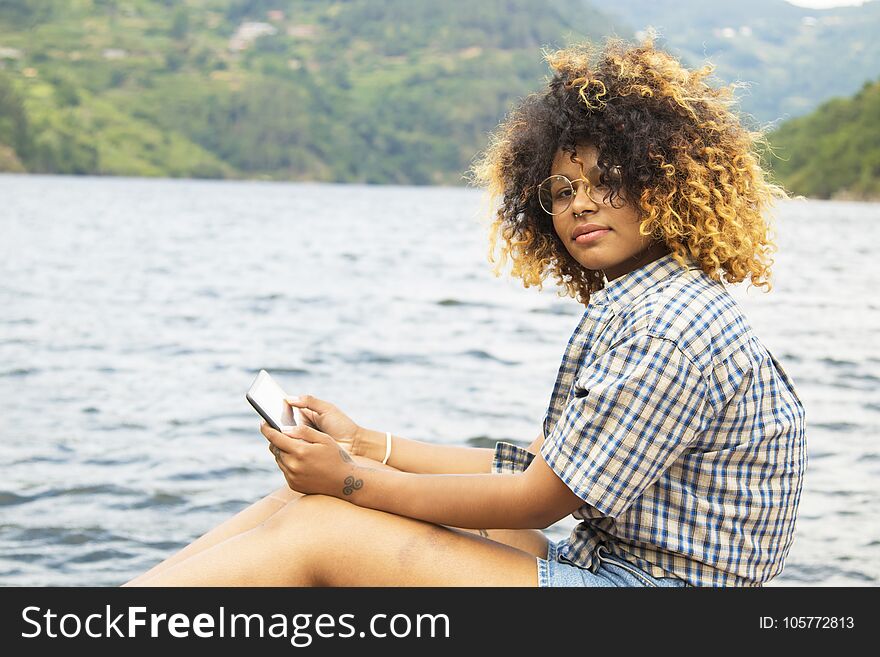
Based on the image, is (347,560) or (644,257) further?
(644,257)

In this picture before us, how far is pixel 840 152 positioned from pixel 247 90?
85.5 metres

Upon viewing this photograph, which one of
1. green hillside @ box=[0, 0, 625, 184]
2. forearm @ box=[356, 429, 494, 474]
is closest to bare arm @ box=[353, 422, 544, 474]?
forearm @ box=[356, 429, 494, 474]

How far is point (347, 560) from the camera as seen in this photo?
3021mm

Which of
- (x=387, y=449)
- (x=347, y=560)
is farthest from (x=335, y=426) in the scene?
(x=347, y=560)

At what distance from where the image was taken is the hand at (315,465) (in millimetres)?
3131

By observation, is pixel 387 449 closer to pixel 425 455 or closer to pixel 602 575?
pixel 425 455

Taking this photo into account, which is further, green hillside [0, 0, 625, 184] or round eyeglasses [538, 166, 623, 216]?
green hillside [0, 0, 625, 184]

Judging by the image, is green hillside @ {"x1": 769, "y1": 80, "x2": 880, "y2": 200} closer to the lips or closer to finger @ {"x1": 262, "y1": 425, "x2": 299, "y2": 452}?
the lips

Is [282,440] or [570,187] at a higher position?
[570,187]

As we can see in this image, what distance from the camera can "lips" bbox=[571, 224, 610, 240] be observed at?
10.7ft

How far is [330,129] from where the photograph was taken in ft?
525

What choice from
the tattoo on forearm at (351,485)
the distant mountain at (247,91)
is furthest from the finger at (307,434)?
the distant mountain at (247,91)

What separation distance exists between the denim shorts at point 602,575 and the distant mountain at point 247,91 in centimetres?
12504

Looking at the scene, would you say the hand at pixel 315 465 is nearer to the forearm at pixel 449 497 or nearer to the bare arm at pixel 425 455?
the forearm at pixel 449 497
